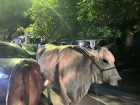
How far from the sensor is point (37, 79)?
1.62 m

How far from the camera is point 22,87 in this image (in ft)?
4.85

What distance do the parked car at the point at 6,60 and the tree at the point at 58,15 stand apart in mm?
5646

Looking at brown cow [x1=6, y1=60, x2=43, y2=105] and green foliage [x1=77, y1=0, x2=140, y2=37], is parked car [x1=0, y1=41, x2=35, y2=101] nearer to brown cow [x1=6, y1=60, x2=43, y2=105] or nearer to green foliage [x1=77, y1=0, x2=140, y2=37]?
brown cow [x1=6, y1=60, x2=43, y2=105]

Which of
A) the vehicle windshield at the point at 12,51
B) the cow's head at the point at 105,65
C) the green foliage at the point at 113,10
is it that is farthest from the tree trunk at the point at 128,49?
the cow's head at the point at 105,65

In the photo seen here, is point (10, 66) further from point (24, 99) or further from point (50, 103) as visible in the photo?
point (24, 99)

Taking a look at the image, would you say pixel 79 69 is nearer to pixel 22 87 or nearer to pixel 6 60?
pixel 22 87

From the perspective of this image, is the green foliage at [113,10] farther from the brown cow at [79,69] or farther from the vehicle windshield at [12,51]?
the brown cow at [79,69]

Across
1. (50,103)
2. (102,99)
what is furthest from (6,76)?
(102,99)

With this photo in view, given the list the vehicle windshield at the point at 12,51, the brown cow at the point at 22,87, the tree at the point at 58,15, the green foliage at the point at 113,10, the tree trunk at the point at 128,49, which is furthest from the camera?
the tree trunk at the point at 128,49

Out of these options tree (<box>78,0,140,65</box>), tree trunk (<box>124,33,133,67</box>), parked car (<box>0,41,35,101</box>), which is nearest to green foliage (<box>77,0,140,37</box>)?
tree (<box>78,0,140,65</box>)

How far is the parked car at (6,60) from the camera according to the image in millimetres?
3385

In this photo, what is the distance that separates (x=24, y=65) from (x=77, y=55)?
137cm

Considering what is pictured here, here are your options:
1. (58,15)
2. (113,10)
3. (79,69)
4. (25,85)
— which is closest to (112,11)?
(113,10)

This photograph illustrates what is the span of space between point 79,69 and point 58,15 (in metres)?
8.50
